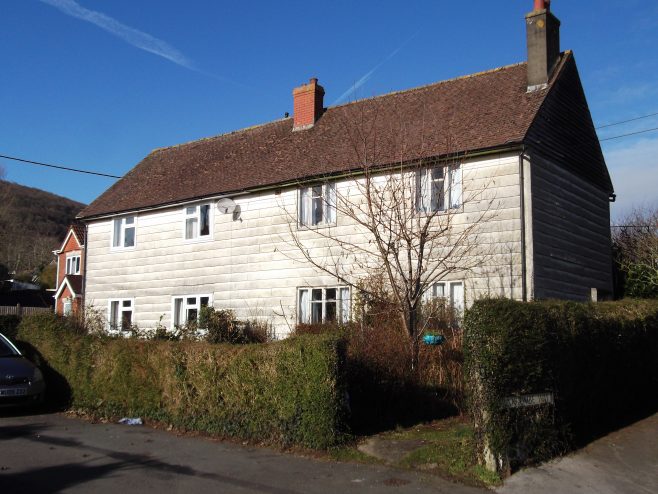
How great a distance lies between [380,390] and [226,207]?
10937 millimetres

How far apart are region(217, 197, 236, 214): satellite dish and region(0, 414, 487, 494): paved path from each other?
1047cm

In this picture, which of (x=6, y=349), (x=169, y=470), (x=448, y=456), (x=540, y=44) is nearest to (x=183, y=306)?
(x=6, y=349)

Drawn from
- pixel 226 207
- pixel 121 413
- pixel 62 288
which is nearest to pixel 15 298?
pixel 62 288

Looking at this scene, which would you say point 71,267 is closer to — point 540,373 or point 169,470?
point 169,470

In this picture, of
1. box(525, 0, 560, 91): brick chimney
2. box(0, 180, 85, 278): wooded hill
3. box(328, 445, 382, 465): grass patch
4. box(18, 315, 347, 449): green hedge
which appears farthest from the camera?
box(0, 180, 85, 278): wooded hill

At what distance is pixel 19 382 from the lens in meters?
12.4

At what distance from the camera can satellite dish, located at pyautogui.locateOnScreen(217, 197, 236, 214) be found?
2022 cm

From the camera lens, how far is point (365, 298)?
15.1m

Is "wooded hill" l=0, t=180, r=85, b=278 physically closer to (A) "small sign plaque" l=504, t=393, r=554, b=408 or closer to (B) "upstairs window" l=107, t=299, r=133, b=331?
(B) "upstairs window" l=107, t=299, r=133, b=331

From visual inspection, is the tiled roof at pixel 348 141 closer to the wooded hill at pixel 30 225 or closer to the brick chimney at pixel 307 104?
the brick chimney at pixel 307 104

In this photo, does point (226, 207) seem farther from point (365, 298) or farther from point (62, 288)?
point (62, 288)

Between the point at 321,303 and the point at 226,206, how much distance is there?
15.8 feet

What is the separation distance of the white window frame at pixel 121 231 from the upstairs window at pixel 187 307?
10.8ft

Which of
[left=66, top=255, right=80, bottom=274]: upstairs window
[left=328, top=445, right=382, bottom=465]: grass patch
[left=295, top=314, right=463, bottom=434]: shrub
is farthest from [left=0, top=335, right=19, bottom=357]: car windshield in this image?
[left=66, top=255, right=80, bottom=274]: upstairs window
